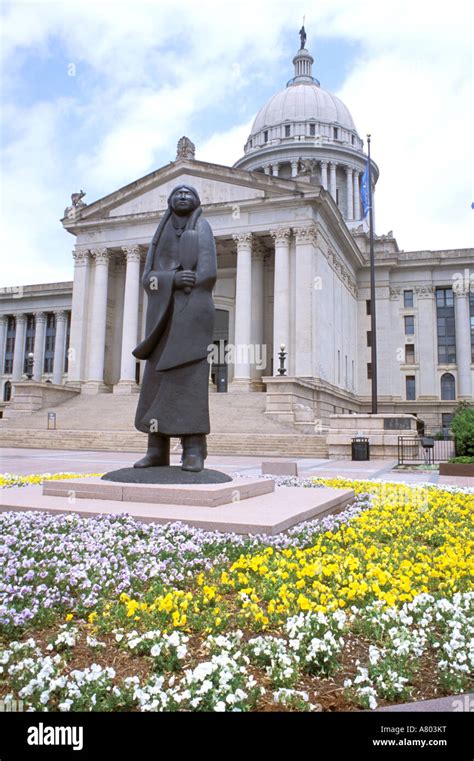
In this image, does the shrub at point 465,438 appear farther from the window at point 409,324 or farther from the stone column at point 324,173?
the stone column at point 324,173

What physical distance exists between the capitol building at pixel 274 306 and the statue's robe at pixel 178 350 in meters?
21.9

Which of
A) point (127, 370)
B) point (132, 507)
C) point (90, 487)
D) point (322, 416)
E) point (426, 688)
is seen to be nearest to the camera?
point (426, 688)

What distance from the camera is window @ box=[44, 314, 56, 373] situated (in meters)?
66.8

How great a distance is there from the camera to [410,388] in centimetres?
5806

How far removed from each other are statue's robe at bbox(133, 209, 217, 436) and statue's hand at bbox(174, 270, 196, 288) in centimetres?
7

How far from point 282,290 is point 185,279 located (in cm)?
3258

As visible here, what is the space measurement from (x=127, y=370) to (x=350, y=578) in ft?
131

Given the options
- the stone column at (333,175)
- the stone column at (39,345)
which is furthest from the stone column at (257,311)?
the stone column at (39,345)

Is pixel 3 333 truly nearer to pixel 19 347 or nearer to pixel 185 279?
pixel 19 347

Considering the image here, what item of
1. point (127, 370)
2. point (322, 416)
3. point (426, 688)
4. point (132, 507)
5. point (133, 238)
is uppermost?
point (133, 238)

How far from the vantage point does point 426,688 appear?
Answer: 3184 mm

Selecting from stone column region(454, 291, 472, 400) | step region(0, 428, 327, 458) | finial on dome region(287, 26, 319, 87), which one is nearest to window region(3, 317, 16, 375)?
→ step region(0, 428, 327, 458)

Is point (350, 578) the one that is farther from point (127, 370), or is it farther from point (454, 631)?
point (127, 370)

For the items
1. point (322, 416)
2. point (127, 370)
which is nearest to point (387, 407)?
point (322, 416)
